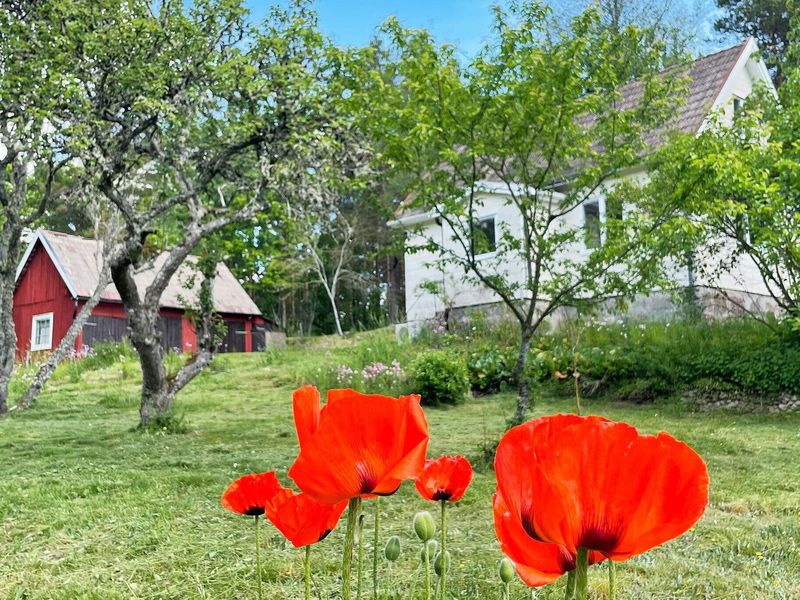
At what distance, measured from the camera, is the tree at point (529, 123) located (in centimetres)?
569

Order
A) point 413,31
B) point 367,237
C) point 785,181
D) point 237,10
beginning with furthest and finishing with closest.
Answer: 1. point 367,237
2. point 785,181
3. point 237,10
4. point 413,31

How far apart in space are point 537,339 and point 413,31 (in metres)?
7.74

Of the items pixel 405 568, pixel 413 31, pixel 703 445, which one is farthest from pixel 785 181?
pixel 405 568

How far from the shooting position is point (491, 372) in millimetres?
11414

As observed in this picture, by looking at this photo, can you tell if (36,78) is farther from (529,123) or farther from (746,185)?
(746,185)

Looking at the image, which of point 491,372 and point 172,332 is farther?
point 172,332

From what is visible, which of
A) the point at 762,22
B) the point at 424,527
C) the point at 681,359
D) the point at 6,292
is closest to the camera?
the point at 424,527

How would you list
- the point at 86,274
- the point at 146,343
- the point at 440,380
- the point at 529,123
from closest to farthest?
the point at 529,123, the point at 146,343, the point at 440,380, the point at 86,274

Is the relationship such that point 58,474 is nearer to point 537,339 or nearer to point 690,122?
point 537,339

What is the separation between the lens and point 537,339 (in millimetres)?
12555

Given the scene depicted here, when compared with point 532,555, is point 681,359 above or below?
below

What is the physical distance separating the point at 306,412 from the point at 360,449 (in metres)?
0.10

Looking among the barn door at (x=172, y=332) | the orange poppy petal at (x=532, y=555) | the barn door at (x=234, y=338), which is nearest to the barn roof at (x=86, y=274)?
the barn door at (x=172, y=332)

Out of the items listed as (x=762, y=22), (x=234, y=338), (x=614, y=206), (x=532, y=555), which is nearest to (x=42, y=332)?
(x=234, y=338)
